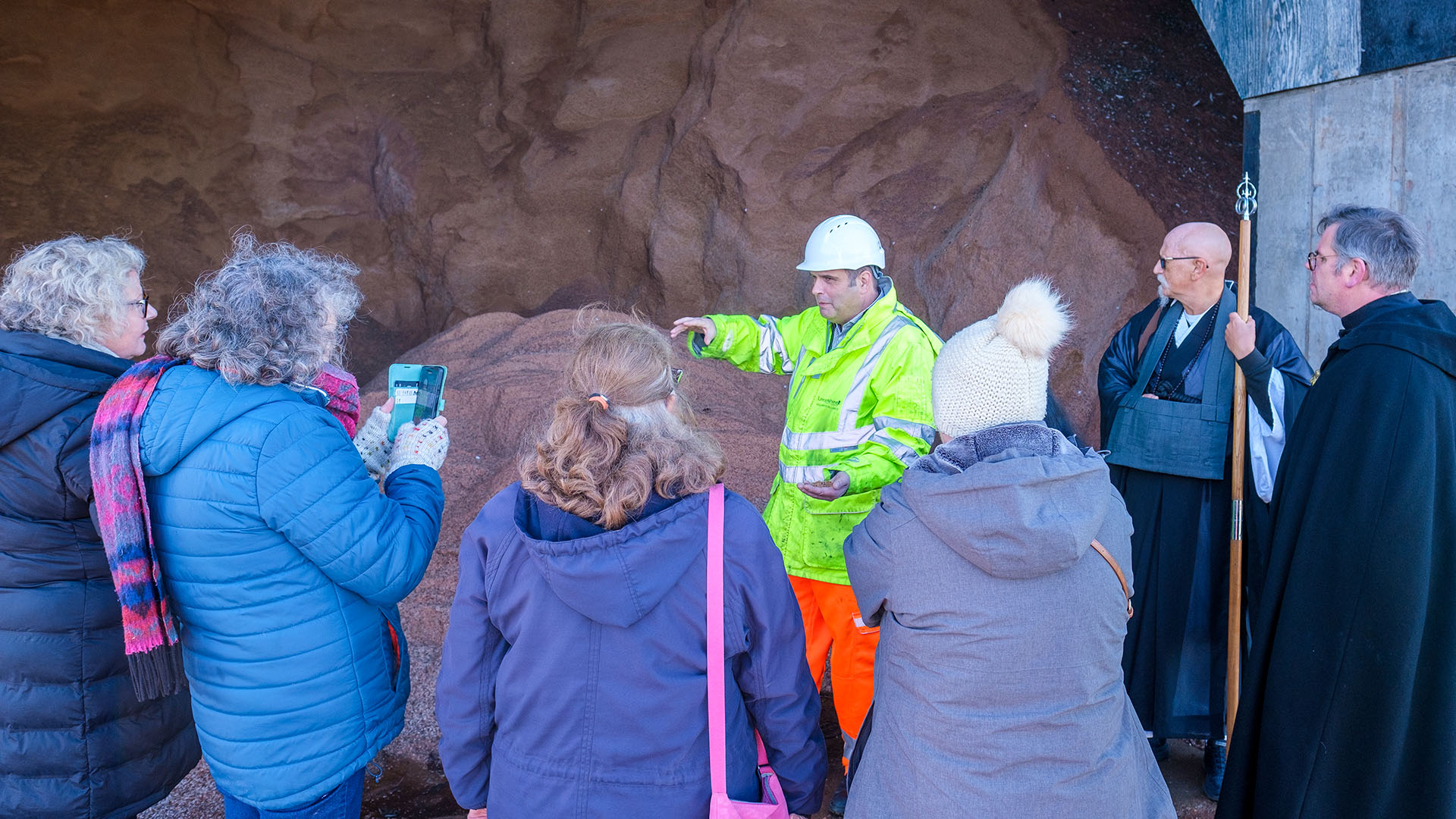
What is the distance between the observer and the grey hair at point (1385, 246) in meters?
2.55

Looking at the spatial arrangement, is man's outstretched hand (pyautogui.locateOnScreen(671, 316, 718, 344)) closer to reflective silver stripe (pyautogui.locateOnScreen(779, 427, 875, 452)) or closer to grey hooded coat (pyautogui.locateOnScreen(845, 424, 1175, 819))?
reflective silver stripe (pyautogui.locateOnScreen(779, 427, 875, 452))

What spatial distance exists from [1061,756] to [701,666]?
0.67 m

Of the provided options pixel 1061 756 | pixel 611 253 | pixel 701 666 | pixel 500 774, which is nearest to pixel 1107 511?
pixel 1061 756

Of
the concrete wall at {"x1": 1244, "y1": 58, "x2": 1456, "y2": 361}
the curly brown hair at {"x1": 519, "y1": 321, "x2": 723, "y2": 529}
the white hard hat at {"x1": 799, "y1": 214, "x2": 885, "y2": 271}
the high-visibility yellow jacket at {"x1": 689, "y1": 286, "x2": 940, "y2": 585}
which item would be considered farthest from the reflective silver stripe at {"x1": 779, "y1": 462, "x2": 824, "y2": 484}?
the concrete wall at {"x1": 1244, "y1": 58, "x2": 1456, "y2": 361}

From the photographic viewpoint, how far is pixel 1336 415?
8.18 ft

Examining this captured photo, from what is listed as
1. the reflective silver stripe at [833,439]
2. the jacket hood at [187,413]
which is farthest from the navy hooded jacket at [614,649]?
the reflective silver stripe at [833,439]

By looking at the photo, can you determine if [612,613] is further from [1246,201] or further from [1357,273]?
[1246,201]

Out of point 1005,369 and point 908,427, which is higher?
point 1005,369

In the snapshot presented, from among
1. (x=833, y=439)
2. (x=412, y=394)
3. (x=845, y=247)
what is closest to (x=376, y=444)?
(x=412, y=394)

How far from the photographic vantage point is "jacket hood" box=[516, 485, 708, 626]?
161 cm

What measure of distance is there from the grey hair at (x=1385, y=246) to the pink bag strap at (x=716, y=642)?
6.49ft

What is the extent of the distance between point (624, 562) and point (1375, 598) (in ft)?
6.30

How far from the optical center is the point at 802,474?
10.00 ft

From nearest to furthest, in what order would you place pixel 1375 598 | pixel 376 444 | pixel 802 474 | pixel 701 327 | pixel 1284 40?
pixel 1375 598 < pixel 376 444 < pixel 802 474 < pixel 701 327 < pixel 1284 40
